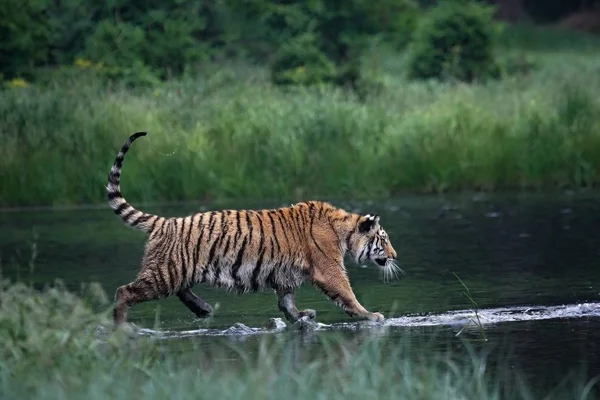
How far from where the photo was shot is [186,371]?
24.1 ft

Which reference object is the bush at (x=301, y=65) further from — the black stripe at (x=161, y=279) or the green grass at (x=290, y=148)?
the black stripe at (x=161, y=279)

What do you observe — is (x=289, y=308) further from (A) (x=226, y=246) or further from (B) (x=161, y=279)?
(B) (x=161, y=279)

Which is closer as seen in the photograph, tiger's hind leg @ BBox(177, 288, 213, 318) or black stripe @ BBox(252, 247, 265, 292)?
black stripe @ BBox(252, 247, 265, 292)

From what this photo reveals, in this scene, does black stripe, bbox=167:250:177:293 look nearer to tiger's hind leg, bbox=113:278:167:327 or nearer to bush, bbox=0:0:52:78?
tiger's hind leg, bbox=113:278:167:327

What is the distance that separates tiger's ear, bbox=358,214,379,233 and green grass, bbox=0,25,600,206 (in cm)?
829

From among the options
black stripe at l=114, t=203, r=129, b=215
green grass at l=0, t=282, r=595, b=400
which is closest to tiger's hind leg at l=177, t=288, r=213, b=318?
black stripe at l=114, t=203, r=129, b=215

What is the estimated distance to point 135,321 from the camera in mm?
11164

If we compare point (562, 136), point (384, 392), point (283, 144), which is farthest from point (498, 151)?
point (384, 392)

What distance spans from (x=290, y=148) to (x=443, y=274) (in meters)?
6.93

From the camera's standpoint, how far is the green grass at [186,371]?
267 inches

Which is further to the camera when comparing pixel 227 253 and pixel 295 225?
pixel 295 225

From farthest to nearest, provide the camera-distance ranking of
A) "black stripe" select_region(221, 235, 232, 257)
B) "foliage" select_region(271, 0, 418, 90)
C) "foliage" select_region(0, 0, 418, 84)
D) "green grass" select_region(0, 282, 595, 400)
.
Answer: "foliage" select_region(271, 0, 418, 90) < "foliage" select_region(0, 0, 418, 84) < "black stripe" select_region(221, 235, 232, 257) < "green grass" select_region(0, 282, 595, 400)

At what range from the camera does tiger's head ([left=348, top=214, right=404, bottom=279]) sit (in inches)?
440

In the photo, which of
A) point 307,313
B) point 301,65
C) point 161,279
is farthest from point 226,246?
point 301,65
